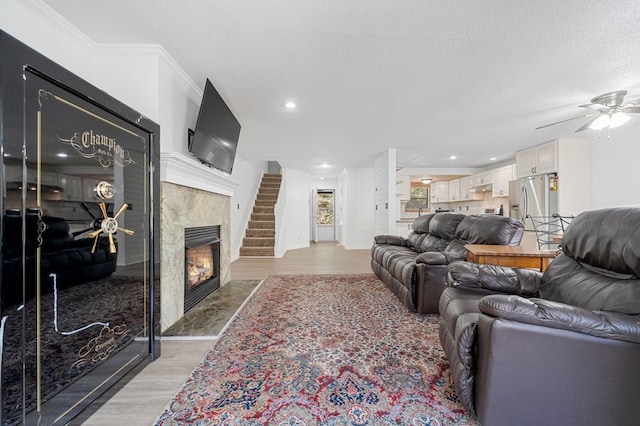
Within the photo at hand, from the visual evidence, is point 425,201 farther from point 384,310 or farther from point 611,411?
point 611,411

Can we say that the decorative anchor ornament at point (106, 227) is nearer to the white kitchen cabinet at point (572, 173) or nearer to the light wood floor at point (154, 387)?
the light wood floor at point (154, 387)

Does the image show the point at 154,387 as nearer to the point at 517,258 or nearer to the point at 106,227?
the point at 106,227

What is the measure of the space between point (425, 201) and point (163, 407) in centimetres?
872

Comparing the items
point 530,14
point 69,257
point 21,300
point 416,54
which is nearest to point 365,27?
point 416,54

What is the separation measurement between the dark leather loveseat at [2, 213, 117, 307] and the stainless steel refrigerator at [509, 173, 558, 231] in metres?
6.26

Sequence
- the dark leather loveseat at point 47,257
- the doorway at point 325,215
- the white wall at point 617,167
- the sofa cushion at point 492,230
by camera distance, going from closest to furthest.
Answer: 1. the dark leather loveseat at point 47,257
2. the sofa cushion at point 492,230
3. the white wall at point 617,167
4. the doorway at point 325,215

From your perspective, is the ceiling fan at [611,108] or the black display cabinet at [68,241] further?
the ceiling fan at [611,108]

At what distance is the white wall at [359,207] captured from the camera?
7223mm

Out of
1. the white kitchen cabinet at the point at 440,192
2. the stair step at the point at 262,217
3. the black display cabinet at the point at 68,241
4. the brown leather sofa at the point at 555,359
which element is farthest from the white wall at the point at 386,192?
the black display cabinet at the point at 68,241

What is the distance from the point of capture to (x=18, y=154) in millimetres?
946

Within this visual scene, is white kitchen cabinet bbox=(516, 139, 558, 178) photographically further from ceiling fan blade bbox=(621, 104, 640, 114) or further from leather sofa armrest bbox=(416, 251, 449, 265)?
leather sofa armrest bbox=(416, 251, 449, 265)

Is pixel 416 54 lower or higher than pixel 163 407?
higher

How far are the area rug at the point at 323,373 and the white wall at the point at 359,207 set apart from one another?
15.3ft

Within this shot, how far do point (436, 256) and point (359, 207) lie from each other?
4905 millimetres
